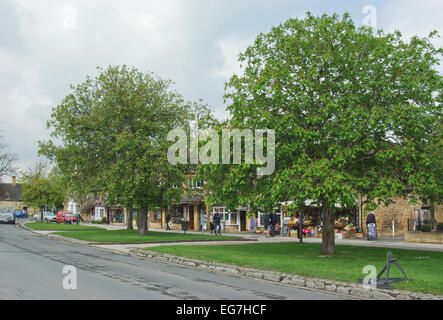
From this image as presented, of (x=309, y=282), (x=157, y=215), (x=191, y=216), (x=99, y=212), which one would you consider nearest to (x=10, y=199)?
(x=99, y=212)

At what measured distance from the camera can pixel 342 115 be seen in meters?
16.8

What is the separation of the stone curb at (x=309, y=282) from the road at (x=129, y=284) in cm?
56

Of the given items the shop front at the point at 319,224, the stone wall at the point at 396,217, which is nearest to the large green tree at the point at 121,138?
the shop front at the point at 319,224

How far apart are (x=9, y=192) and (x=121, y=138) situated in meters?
115

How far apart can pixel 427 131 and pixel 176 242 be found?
15.3 meters

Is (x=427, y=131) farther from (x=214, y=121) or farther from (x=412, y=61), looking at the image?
(x=214, y=121)

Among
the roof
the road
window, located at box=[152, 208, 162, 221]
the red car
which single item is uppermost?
the roof

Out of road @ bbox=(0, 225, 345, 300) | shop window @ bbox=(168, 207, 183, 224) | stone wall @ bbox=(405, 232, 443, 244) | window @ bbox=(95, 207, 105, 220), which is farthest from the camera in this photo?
window @ bbox=(95, 207, 105, 220)

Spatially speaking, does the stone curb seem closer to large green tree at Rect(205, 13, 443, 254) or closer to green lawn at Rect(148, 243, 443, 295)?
green lawn at Rect(148, 243, 443, 295)

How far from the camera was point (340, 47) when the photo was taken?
1814cm

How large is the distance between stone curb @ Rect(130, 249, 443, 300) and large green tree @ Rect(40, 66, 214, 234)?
42.3 ft

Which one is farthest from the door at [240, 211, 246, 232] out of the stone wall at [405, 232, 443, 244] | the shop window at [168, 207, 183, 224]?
the stone wall at [405, 232, 443, 244]

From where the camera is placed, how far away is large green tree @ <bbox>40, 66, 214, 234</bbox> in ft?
98.2
